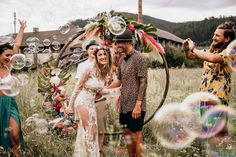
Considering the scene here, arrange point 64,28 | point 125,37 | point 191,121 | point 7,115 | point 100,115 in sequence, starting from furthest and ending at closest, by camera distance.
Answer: point 64,28 < point 191,121 < point 100,115 < point 125,37 < point 7,115

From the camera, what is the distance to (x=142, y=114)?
14.9 feet

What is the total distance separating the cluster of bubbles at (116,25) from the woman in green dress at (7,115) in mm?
1212

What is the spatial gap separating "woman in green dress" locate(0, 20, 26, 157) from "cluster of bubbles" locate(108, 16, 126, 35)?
1.21 metres

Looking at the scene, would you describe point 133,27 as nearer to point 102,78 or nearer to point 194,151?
point 102,78

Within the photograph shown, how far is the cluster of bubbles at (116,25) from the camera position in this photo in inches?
188

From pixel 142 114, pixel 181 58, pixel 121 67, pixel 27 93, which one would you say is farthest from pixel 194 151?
pixel 181 58

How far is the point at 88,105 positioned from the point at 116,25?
105 centimetres

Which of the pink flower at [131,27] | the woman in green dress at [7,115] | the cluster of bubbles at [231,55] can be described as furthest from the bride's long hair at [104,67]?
the cluster of bubbles at [231,55]

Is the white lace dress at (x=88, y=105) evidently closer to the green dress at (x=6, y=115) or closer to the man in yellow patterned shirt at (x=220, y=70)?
the green dress at (x=6, y=115)

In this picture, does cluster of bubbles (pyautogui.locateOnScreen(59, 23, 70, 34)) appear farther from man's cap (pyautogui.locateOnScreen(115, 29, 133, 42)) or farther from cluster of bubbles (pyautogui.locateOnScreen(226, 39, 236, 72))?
cluster of bubbles (pyautogui.locateOnScreen(226, 39, 236, 72))

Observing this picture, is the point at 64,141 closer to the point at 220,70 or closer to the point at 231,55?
the point at 220,70

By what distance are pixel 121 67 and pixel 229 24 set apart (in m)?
1.35

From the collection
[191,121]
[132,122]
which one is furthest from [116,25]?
[191,121]

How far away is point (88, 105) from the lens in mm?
4453
